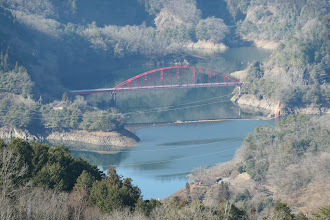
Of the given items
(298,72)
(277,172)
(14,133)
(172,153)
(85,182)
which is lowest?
(277,172)

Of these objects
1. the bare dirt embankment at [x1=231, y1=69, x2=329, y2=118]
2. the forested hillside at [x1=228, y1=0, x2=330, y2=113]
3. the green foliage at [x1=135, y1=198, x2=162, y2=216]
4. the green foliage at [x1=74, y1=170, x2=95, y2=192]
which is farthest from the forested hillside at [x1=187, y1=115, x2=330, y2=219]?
the forested hillside at [x1=228, y1=0, x2=330, y2=113]

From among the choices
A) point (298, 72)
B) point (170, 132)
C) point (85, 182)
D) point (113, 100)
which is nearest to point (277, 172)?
point (85, 182)

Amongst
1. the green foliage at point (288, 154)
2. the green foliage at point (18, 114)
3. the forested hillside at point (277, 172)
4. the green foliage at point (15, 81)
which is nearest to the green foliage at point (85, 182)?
the forested hillside at point (277, 172)

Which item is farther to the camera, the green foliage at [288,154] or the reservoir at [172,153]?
the reservoir at [172,153]

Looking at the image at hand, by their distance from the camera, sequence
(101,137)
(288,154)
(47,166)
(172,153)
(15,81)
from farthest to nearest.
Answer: (15,81), (101,137), (172,153), (288,154), (47,166)

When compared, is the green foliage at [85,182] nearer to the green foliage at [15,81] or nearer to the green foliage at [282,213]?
the green foliage at [282,213]

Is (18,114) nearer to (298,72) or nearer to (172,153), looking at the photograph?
(172,153)
